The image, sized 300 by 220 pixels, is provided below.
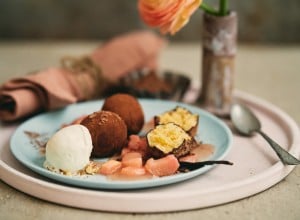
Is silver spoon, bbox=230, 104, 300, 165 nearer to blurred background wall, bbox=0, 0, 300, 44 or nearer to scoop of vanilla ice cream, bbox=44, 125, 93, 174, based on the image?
scoop of vanilla ice cream, bbox=44, 125, 93, 174

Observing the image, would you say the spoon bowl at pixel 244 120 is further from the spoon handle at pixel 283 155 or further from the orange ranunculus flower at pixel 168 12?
the orange ranunculus flower at pixel 168 12

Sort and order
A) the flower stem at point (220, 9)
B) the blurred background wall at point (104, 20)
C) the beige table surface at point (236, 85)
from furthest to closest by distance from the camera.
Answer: the blurred background wall at point (104, 20) < the flower stem at point (220, 9) < the beige table surface at point (236, 85)

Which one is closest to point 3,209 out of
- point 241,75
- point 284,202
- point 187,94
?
point 284,202

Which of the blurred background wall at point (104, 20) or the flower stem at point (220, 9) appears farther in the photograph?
the blurred background wall at point (104, 20)

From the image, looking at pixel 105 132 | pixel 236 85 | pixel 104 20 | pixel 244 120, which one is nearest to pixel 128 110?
pixel 105 132

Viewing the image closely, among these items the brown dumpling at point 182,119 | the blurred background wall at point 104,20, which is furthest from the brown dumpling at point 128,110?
the blurred background wall at point 104,20

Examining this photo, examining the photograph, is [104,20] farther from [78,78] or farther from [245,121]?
[245,121]

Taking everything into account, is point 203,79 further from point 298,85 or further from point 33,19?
point 33,19

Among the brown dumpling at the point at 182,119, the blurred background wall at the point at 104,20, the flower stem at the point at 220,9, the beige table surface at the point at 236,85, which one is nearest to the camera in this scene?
the beige table surface at the point at 236,85
